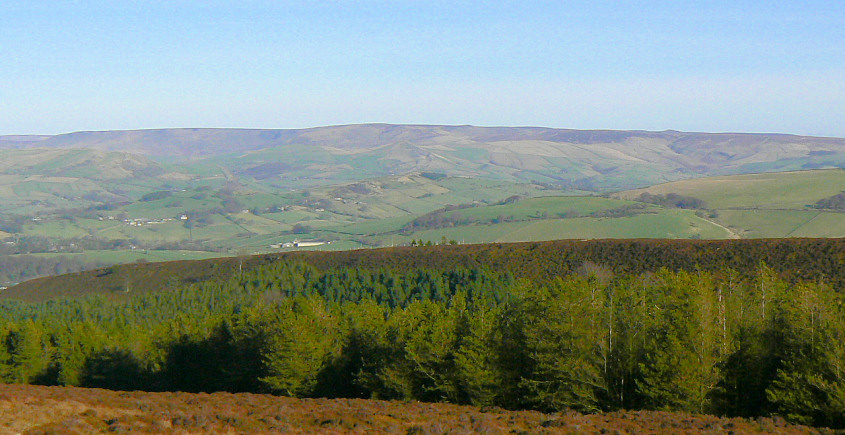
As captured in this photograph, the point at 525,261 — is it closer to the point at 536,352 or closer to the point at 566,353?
the point at 536,352

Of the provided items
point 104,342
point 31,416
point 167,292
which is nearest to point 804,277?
point 104,342

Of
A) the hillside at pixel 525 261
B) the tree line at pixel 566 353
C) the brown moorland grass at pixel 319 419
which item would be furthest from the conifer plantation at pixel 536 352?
the hillside at pixel 525 261

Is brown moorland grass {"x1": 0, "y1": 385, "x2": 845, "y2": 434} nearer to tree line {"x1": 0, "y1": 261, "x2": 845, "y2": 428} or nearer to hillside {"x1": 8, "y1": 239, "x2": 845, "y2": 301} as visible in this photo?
tree line {"x1": 0, "y1": 261, "x2": 845, "y2": 428}

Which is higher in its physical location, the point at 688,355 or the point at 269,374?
the point at 688,355

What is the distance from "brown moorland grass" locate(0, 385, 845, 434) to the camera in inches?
1291

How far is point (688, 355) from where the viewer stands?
128ft

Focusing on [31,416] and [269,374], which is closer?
[31,416]

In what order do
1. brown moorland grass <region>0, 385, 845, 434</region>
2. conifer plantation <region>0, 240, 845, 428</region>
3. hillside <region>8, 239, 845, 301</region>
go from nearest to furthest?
1. brown moorland grass <region>0, 385, 845, 434</region>
2. conifer plantation <region>0, 240, 845, 428</region>
3. hillside <region>8, 239, 845, 301</region>

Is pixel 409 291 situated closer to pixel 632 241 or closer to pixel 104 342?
pixel 632 241

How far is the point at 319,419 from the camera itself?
35.7 meters

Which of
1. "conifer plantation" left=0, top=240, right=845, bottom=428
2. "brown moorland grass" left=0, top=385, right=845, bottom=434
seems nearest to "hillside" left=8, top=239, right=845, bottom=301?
"conifer plantation" left=0, top=240, right=845, bottom=428

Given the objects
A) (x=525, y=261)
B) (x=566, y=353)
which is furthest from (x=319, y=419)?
(x=525, y=261)

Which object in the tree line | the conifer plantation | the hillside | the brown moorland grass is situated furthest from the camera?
the hillside

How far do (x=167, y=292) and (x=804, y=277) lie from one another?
102481 millimetres
